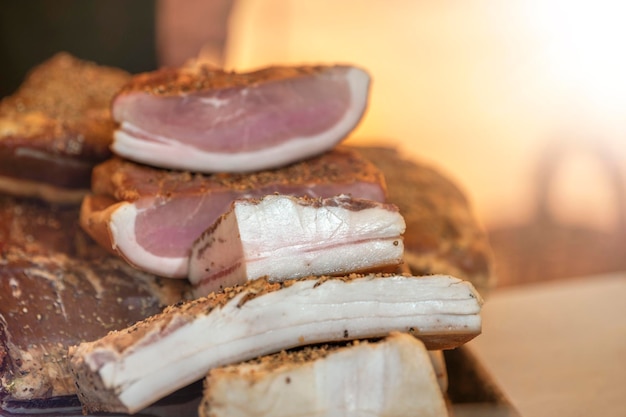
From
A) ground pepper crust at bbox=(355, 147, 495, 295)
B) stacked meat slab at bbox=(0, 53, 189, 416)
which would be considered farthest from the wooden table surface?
stacked meat slab at bbox=(0, 53, 189, 416)

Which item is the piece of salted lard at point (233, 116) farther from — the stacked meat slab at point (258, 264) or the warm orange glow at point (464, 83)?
the warm orange glow at point (464, 83)

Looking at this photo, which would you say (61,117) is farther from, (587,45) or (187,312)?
(587,45)

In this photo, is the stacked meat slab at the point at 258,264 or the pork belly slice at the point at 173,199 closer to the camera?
the stacked meat slab at the point at 258,264

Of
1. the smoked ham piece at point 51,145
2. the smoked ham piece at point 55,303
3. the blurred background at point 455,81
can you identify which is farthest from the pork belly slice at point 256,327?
the blurred background at point 455,81

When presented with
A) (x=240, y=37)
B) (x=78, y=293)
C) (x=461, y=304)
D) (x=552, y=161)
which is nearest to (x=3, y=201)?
(x=78, y=293)

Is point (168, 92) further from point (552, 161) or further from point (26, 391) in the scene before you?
point (552, 161)
